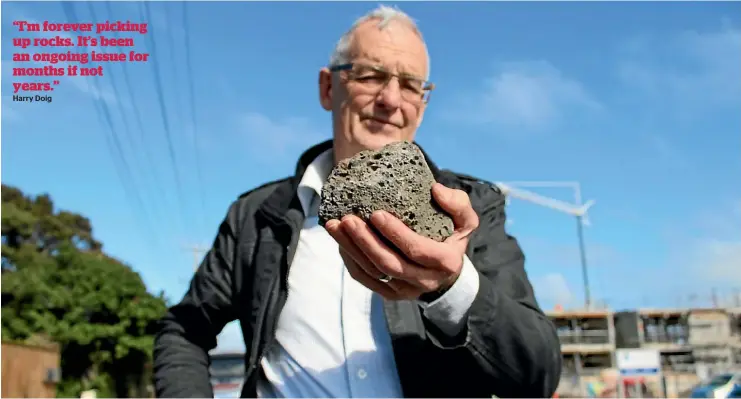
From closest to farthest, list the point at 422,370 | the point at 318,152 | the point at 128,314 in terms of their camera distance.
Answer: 1. the point at 422,370
2. the point at 318,152
3. the point at 128,314

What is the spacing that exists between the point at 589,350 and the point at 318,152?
171ft

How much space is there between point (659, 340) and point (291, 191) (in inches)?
2098

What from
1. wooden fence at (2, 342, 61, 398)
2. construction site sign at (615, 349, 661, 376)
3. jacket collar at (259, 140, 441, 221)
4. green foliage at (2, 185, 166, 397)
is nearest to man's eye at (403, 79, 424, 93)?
jacket collar at (259, 140, 441, 221)

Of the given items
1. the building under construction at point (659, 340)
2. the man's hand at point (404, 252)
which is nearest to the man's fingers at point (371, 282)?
the man's hand at point (404, 252)

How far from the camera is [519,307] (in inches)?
81.8

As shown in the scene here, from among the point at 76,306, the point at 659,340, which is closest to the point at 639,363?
the point at 76,306

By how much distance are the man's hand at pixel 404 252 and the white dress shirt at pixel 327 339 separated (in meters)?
0.54

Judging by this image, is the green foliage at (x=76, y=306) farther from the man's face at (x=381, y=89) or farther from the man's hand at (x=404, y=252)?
the man's hand at (x=404, y=252)

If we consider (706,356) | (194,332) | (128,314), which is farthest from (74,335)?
(706,356)

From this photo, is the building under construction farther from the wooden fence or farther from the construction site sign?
the wooden fence

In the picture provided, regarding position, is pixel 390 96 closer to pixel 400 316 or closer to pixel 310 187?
pixel 310 187

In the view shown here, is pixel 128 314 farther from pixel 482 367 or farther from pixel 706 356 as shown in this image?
pixel 706 356

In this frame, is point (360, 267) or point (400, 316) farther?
point (400, 316)

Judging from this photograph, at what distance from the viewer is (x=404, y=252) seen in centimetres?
166
